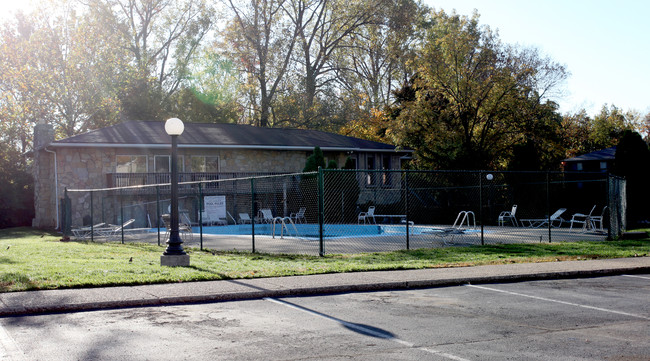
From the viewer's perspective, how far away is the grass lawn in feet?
34.3

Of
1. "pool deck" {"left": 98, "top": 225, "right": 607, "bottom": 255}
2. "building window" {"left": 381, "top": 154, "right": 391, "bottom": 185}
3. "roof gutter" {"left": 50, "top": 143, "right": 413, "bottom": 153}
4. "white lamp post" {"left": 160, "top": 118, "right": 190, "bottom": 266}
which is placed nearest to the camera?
"white lamp post" {"left": 160, "top": 118, "right": 190, "bottom": 266}

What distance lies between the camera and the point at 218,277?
10781 millimetres

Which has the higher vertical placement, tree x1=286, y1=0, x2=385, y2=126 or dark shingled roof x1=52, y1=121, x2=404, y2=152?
tree x1=286, y1=0, x2=385, y2=126

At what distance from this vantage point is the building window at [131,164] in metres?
31.8

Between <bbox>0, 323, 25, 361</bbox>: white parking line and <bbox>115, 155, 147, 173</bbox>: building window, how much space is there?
26329 millimetres

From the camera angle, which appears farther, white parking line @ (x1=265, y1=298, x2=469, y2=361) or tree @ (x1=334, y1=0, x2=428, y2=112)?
tree @ (x1=334, y1=0, x2=428, y2=112)

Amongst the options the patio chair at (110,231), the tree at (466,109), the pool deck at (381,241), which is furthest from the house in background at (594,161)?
the patio chair at (110,231)

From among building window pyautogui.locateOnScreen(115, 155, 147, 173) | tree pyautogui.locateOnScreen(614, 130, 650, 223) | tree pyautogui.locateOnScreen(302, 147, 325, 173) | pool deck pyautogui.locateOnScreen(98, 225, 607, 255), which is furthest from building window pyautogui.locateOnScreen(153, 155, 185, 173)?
tree pyautogui.locateOnScreen(614, 130, 650, 223)

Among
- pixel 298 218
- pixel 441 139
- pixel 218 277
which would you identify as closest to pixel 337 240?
pixel 218 277

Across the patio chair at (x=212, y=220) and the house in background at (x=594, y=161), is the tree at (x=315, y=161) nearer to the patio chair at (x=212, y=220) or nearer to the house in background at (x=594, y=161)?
the patio chair at (x=212, y=220)

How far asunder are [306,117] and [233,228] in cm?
2208

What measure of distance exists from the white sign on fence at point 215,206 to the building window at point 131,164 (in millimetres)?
4742

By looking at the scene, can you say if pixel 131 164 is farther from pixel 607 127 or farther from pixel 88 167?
pixel 607 127

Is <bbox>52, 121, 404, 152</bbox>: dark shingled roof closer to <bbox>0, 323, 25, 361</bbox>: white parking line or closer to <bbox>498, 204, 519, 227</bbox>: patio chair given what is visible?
<bbox>498, 204, 519, 227</bbox>: patio chair
